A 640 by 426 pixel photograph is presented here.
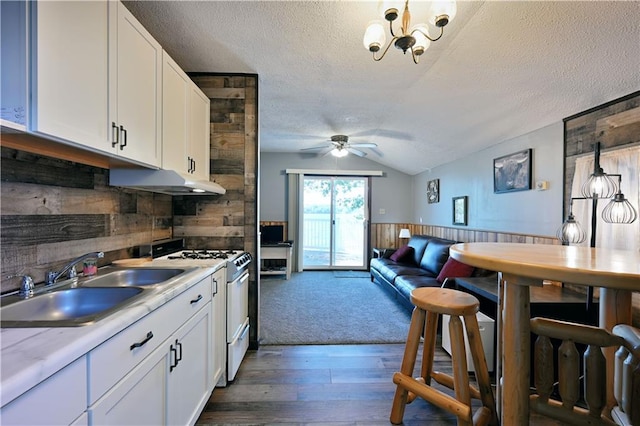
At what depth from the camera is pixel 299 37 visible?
2088mm

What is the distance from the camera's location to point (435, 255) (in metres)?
3.98

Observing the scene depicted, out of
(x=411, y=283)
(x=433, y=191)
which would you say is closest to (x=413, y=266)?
(x=411, y=283)

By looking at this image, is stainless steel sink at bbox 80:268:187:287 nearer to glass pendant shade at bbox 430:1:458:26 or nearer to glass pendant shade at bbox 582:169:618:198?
glass pendant shade at bbox 430:1:458:26

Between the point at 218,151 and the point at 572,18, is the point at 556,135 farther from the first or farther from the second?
the point at 218,151

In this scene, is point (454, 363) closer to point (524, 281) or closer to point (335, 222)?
point (524, 281)

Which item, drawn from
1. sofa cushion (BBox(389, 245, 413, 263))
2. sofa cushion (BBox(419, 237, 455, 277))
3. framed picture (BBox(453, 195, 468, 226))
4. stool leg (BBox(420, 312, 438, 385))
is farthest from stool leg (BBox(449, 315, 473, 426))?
sofa cushion (BBox(389, 245, 413, 263))

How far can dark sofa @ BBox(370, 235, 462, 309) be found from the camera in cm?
341

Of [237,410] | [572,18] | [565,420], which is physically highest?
[572,18]

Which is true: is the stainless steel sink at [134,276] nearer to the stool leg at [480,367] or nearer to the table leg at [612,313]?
the stool leg at [480,367]

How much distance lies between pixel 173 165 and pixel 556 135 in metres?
3.33

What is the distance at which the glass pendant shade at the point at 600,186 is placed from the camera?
1904 millimetres

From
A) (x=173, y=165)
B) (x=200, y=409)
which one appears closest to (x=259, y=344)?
(x=200, y=409)

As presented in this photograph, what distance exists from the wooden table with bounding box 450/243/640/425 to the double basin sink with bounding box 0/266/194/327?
1.40m

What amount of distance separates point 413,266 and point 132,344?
414 centimetres
